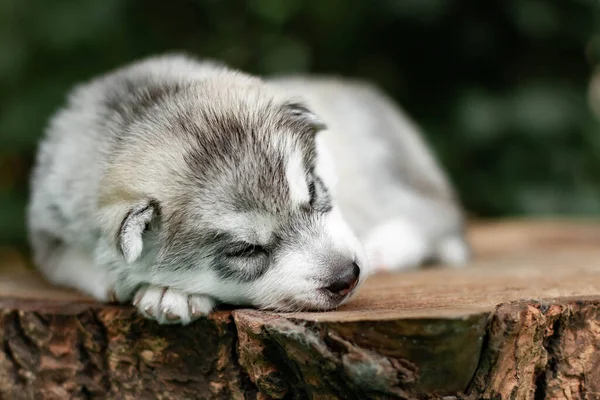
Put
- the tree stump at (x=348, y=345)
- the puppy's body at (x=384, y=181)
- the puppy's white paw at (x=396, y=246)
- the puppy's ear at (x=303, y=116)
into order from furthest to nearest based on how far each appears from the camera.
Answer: the puppy's body at (x=384, y=181) < the puppy's white paw at (x=396, y=246) < the puppy's ear at (x=303, y=116) < the tree stump at (x=348, y=345)

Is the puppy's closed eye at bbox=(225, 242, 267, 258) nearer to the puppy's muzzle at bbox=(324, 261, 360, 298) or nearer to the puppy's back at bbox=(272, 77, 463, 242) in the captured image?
the puppy's muzzle at bbox=(324, 261, 360, 298)

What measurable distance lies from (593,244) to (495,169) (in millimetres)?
1777

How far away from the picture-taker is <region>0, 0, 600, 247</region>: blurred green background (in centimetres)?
623

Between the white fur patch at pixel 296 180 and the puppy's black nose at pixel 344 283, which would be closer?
the puppy's black nose at pixel 344 283

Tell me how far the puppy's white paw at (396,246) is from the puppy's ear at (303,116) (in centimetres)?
101

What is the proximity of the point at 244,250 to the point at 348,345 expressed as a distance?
72cm

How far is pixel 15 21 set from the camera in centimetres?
620

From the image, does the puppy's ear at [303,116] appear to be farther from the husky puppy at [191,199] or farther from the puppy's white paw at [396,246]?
the puppy's white paw at [396,246]

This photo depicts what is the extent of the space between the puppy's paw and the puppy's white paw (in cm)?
141

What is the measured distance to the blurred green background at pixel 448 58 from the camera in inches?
245

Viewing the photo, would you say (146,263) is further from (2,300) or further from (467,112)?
(467,112)

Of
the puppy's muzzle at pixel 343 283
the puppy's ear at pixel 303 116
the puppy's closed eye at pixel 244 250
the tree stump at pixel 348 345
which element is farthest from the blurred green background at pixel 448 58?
the puppy's muzzle at pixel 343 283

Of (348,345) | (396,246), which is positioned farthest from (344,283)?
(396,246)

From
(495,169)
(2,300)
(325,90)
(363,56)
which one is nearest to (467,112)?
(495,169)
